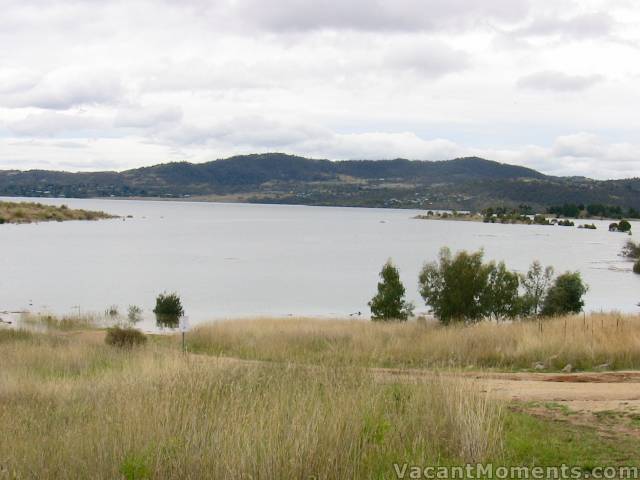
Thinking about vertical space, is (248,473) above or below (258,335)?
above

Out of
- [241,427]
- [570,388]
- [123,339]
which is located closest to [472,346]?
[570,388]

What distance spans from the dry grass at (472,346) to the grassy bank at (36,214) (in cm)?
14607

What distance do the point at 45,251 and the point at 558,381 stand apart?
88645 millimetres

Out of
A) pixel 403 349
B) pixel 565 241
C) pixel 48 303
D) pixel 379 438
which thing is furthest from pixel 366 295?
pixel 565 241

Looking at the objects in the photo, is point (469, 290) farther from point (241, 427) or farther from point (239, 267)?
point (239, 267)

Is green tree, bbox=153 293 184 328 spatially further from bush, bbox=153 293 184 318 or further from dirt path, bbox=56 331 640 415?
dirt path, bbox=56 331 640 415

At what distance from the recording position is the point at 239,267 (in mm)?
81188

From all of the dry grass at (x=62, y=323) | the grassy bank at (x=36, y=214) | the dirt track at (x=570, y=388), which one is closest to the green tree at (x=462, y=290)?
the dry grass at (x=62, y=323)

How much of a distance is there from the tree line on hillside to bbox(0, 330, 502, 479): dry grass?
2385 centimetres

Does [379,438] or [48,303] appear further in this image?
[48,303]

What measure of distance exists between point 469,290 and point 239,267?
158ft

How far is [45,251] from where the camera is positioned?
9281cm

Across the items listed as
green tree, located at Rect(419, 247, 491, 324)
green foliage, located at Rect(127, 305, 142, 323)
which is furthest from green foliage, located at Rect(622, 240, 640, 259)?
green foliage, located at Rect(127, 305, 142, 323)

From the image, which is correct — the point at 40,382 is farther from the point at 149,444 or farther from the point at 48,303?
the point at 48,303
